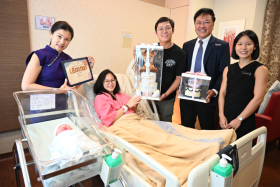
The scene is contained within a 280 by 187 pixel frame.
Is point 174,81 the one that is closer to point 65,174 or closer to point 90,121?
point 90,121

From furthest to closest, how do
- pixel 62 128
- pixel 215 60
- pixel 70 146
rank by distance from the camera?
pixel 215 60
pixel 62 128
pixel 70 146

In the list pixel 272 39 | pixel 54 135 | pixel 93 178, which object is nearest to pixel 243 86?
pixel 54 135

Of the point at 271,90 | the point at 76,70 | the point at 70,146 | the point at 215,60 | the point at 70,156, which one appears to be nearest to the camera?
the point at 70,156

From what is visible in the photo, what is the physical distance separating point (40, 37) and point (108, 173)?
82.5 inches

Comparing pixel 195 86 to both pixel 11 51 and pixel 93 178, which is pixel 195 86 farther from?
pixel 11 51

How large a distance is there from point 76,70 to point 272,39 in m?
3.79

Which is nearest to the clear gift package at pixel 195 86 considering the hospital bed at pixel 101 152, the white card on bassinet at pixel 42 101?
the hospital bed at pixel 101 152

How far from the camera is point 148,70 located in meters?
1.83

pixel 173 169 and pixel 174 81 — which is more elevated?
pixel 174 81

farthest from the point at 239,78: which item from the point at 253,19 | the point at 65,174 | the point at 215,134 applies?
the point at 253,19

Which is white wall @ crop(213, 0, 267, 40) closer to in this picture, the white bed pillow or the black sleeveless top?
the white bed pillow

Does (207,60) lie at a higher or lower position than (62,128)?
higher

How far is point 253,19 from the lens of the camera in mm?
3303

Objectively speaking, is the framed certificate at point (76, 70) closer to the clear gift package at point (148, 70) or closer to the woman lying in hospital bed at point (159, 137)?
the woman lying in hospital bed at point (159, 137)
